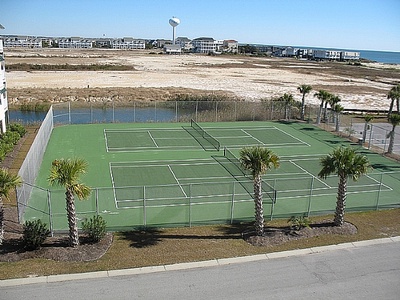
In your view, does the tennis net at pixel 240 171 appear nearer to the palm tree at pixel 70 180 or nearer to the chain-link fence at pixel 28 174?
the palm tree at pixel 70 180

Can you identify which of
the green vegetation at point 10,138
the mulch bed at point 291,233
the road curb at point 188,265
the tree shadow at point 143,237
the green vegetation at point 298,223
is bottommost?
the tree shadow at point 143,237

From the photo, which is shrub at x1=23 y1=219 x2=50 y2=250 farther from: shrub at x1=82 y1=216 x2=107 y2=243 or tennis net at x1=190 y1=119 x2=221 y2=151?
tennis net at x1=190 y1=119 x2=221 y2=151

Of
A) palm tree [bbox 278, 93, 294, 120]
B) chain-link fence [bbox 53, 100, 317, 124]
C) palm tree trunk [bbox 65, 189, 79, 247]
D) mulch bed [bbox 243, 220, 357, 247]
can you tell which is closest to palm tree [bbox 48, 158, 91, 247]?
palm tree trunk [bbox 65, 189, 79, 247]

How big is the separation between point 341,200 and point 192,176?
985 cm

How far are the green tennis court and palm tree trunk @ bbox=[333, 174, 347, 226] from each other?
4.45ft

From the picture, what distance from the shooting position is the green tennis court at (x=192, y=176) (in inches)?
772

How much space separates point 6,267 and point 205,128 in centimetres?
2703

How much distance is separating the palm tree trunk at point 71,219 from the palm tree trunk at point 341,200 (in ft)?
35.0

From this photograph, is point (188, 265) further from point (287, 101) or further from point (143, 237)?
point (287, 101)

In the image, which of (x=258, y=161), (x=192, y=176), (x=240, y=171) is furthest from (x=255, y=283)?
(x=240, y=171)

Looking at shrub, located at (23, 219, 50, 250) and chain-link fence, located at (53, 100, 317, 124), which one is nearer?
shrub, located at (23, 219, 50, 250)

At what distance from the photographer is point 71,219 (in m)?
15.4

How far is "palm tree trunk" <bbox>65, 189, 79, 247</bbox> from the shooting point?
50.2 ft

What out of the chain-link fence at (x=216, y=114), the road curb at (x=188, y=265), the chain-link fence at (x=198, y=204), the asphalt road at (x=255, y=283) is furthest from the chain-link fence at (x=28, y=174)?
the chain-link fence at (x=216, y=114)
